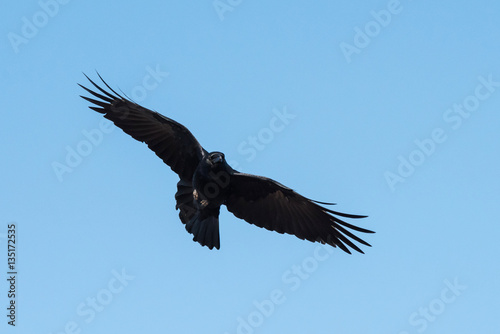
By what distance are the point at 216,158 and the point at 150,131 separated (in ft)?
6.41

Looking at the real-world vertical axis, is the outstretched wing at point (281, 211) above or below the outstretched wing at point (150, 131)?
below

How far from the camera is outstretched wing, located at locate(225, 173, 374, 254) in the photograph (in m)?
20.5

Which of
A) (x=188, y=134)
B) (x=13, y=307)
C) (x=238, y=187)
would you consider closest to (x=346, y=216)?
(x=238, y=187)

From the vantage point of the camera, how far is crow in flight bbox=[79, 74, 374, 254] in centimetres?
2045

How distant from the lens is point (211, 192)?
20500mm

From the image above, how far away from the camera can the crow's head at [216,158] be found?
20.0m

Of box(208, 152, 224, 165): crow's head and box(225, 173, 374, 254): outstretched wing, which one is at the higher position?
box(208, 152, 224, 165): crow's head

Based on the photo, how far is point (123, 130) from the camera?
69.3 feet

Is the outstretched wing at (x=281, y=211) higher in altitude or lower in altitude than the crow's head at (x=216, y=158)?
lower

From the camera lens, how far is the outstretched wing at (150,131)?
69.1ft

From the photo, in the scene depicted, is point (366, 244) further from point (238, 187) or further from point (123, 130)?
point (123, 130)

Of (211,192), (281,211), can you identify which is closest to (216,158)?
(211,192)

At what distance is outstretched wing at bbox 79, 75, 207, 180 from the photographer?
2106 cm

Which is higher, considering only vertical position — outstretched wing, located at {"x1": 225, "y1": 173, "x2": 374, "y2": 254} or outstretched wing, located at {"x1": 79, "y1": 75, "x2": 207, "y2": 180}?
outstretched wing, located at {"x1": 79, "y1": 75, "x2": 207, "y2": 180}
